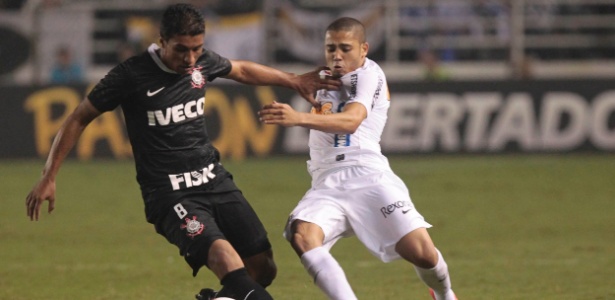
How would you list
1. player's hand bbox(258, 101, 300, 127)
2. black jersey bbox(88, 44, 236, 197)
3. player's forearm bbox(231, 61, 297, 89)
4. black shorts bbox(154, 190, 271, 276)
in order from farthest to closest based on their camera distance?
player's forearm bbox(231, 61, 297, 89) < black jersey bbox(88, 44, 236, 197) < black shorts bbox(154, 190, 271, 276) < player's hand bbox(258, 101, 300, 127)

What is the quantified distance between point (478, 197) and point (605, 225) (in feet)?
10.1

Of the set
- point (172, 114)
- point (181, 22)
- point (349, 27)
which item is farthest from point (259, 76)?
point (181, 22)

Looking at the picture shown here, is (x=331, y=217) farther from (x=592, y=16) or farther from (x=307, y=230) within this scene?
(x=592, y=16)

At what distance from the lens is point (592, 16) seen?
2544 cm

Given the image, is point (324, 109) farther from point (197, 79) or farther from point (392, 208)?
point (197, 79)

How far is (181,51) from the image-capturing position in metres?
7.09

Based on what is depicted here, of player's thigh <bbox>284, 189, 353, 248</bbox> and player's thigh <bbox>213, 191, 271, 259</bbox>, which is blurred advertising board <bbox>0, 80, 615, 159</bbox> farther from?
player's thigh <bbox>213, 191, 271, 259</bbox>

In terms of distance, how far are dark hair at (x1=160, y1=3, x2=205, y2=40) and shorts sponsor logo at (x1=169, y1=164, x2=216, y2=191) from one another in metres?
0.91

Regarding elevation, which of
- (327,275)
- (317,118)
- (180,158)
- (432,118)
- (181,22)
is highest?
(181,22)

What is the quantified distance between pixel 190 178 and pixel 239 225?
462 mm

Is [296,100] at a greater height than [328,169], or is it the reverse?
[328,169]

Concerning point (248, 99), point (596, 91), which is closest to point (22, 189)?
point (248, 99)

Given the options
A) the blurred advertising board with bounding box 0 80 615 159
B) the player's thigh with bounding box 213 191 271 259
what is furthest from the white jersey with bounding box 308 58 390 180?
the blurred advertising board with bounding box 0 80 615 159

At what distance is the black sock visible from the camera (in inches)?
271
